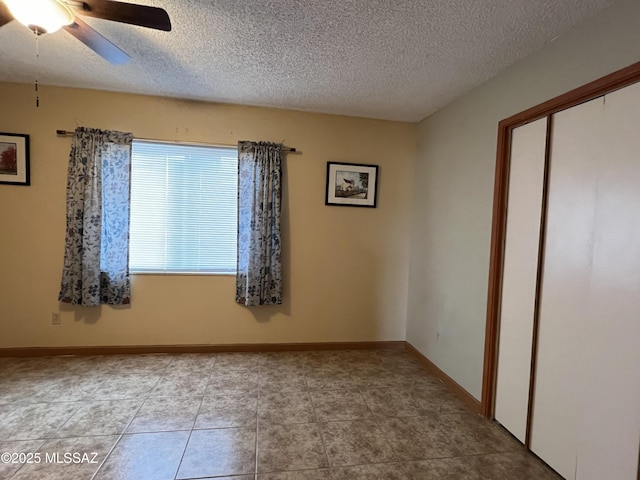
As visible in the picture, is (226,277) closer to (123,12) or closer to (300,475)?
(300,475)

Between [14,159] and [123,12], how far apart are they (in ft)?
7.76

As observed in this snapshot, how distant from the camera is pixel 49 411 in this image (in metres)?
2.09

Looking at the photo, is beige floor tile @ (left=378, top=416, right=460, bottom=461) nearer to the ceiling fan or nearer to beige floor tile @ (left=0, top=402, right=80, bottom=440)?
beige floor tile @ (left=0, top=402, right=80, bottom=440)

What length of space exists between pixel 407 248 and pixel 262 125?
2.05 meters

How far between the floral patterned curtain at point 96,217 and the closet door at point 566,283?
3.41 meters

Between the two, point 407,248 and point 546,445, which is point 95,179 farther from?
point 546,445

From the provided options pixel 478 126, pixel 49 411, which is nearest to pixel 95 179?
pixel 49 411

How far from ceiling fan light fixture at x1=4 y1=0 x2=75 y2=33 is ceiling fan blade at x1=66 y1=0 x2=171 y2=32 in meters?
0.05

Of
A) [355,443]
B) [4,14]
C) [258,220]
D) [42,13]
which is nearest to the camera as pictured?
[42,13]

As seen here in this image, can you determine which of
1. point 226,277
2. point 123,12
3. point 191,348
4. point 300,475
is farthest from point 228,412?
point 123,12

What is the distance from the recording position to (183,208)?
3086mm

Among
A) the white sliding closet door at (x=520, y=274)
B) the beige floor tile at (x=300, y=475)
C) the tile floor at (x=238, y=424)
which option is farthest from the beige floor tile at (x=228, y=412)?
the white sliding closet door at (x=520, y=274)

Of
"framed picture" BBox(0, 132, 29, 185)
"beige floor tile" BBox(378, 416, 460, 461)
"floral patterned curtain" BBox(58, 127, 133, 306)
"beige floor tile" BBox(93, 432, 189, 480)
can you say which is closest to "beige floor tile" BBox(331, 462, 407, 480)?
"beige floor tile" BBox(378, 416, 460, 461)

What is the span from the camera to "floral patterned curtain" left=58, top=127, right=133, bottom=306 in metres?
2.80
